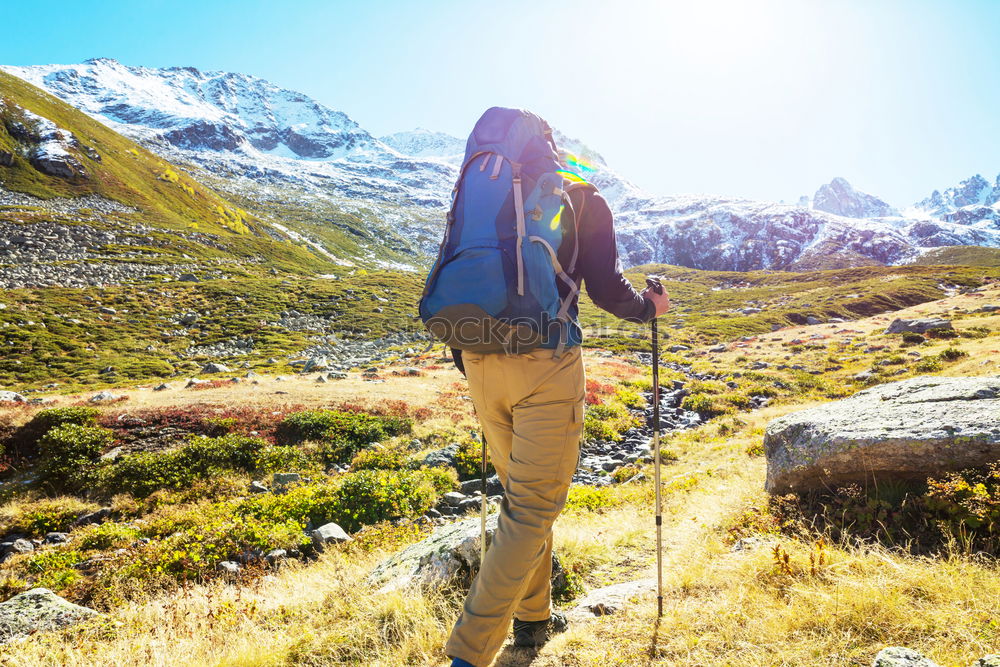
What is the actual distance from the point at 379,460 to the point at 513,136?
9686 mm

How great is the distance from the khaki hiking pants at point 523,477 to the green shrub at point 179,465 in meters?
9.55

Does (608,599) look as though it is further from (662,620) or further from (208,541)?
(208,541)

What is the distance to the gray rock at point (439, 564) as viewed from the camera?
13.4 ft

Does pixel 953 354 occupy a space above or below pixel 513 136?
below

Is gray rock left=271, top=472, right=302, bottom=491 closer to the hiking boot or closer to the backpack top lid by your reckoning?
the hiking boot

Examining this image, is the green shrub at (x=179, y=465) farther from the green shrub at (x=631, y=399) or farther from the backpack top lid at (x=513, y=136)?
the green shrub at (x=631, y=399)

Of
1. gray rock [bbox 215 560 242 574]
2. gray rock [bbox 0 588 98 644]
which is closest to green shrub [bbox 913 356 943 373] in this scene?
gray rock [bbox 215 560 242 574]

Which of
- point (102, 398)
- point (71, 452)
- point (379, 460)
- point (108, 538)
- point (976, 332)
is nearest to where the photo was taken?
point (108, 538)

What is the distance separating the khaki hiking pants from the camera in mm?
2486

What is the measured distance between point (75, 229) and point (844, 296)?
105 metres

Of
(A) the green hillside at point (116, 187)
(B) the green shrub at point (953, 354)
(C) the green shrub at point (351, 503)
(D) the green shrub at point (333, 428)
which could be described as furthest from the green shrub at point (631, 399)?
(A) the green hillside at point (116, 187)

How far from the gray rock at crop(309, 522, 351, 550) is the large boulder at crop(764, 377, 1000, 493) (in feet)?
18.6

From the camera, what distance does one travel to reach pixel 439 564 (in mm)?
4215

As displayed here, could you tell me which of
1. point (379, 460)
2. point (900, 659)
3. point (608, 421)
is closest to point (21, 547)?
point (379, 460)
